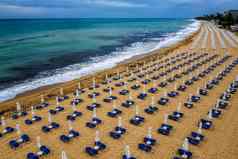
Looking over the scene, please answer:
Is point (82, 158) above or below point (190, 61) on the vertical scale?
below

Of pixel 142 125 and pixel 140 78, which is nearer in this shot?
pixel 142 125

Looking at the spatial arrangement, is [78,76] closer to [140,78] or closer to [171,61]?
[140,78]

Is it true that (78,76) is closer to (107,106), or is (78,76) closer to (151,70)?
(151,70)

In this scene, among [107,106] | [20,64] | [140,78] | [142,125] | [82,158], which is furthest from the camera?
[20,64]

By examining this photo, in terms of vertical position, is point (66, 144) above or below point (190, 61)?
below

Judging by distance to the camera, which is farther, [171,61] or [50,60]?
[50,60]

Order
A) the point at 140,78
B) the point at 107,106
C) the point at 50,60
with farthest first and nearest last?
the point at 50,60
the point at 140,78
the point at 107,106

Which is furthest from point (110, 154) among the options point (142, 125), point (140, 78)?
point (140, 78)

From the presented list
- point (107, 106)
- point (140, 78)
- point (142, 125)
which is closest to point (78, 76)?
point (140, 78)

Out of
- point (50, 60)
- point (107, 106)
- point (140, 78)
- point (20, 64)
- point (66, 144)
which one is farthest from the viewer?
point (50, 60)
